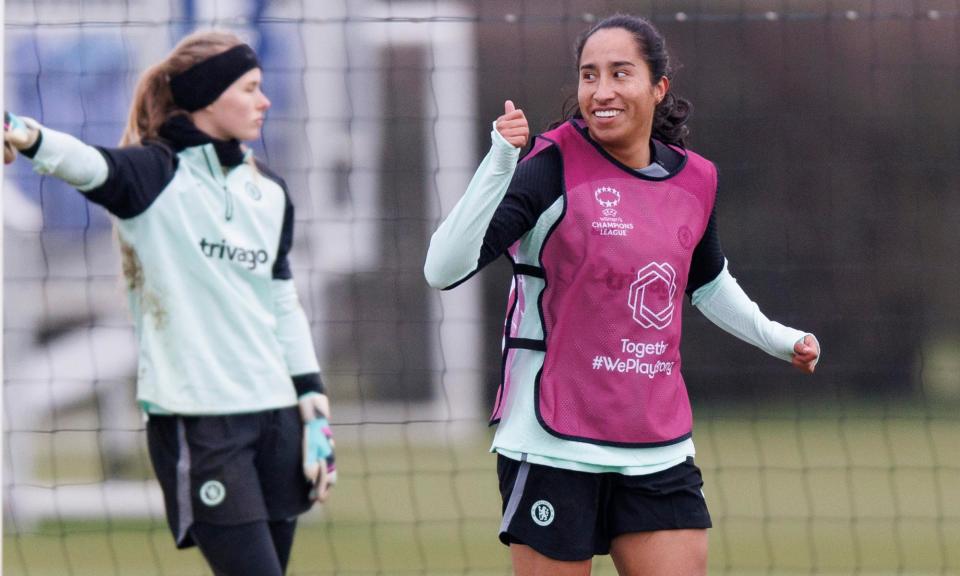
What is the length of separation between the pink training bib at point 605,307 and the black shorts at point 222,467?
0.72 m

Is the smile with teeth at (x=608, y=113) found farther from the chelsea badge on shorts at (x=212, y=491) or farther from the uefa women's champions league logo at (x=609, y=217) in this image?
the chelsea badge on shorts at (x=212, y=491)

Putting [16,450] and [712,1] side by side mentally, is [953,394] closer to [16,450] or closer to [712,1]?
[712,1]

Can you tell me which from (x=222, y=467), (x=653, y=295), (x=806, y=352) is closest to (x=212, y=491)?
(x=222, y=467)

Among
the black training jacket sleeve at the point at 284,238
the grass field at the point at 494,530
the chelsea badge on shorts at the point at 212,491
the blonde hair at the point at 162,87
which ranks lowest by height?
the grass field at the point at 494,530

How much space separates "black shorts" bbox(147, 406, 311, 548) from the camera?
3535mm

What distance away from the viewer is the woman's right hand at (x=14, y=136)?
3.00 metres

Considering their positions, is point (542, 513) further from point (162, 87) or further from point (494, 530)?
point (494, 530)

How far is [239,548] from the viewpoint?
3.54 metres

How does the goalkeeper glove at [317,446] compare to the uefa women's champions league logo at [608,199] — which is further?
the goalkeeper glove at [317,446]

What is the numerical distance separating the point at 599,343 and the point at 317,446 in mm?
889

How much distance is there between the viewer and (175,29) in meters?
6.96

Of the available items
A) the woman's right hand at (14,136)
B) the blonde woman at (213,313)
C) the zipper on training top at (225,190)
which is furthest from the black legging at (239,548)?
the woman's right hand at (14,136)

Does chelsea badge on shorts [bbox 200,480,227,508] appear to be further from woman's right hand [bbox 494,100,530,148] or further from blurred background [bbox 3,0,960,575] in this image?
woman's right hand [bbox 494,100,530,148]

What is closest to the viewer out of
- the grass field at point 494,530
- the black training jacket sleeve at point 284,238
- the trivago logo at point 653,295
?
the trivago logo at point 653,295
